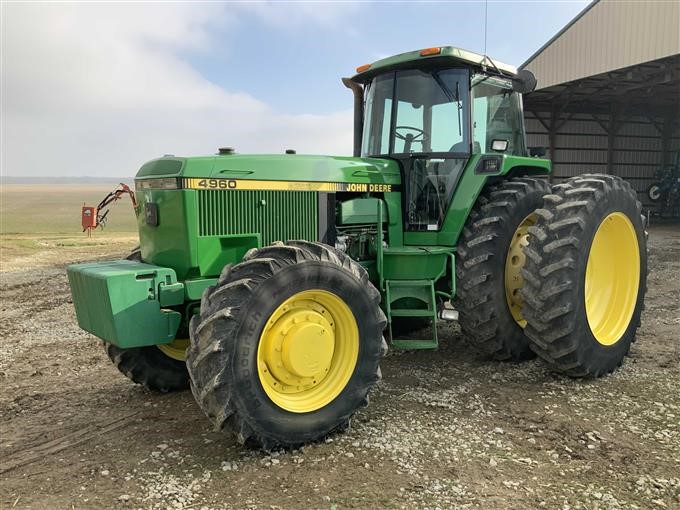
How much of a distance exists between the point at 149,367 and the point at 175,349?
254mm

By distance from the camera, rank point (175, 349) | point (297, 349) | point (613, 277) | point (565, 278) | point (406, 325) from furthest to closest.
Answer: point (406, 325) < point (613, 277) < point (175, 349) < point (565, 278) < point (297, 349)

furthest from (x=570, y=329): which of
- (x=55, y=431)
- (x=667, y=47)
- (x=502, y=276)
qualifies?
(x=667, y=47)

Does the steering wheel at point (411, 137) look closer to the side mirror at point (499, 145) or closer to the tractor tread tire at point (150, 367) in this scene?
the side mirror at point (499, 145)

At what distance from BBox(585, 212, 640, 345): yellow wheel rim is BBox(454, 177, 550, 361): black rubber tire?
715mm

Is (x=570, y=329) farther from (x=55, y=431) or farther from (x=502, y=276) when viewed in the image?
(x=55, y=431)

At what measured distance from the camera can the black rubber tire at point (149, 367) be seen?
15.2 ft

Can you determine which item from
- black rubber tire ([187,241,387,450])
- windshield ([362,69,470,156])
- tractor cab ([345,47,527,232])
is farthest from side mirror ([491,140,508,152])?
black rubber tire ([187,241,387,450])

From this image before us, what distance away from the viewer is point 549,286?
184 inches

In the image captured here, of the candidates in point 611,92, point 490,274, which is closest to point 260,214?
point 490,274

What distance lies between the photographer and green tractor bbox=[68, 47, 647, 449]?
3.66 m

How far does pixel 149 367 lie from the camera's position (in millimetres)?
4727

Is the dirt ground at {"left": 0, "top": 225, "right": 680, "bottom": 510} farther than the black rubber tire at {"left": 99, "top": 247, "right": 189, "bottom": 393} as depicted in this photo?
No

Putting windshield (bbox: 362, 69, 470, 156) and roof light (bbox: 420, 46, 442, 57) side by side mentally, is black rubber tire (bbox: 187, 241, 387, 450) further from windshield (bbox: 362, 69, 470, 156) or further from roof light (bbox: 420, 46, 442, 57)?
roof light (bbox: 420, 46, 442, 57)

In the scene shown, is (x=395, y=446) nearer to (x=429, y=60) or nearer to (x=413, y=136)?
(x=413, y=136)
